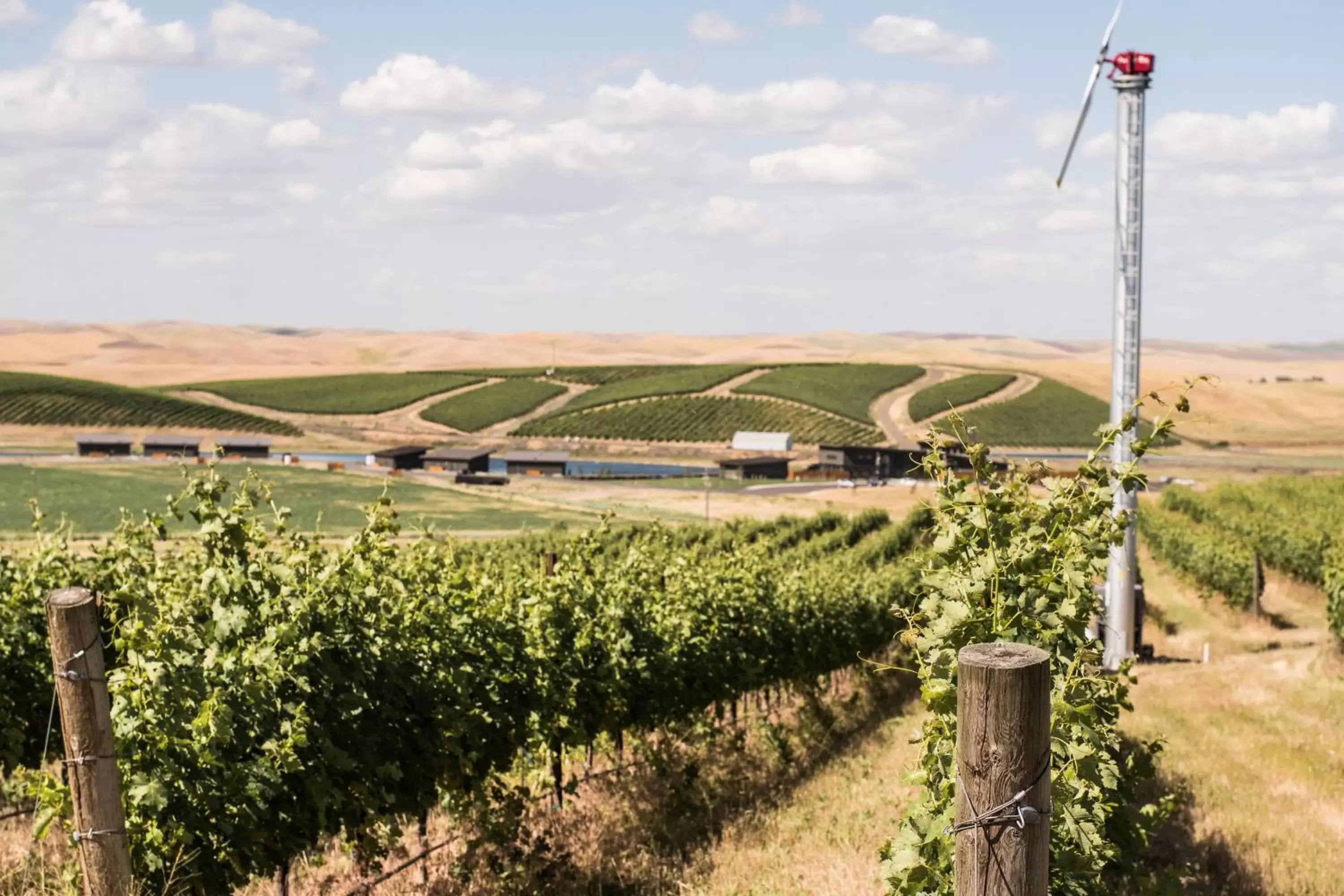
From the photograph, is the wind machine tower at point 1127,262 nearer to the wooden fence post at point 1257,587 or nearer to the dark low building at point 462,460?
the wooden fence post at point 1257,587

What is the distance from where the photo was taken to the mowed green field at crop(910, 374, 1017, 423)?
160 meters

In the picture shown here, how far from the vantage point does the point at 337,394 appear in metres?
189

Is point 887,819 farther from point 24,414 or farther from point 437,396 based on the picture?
point 437,396

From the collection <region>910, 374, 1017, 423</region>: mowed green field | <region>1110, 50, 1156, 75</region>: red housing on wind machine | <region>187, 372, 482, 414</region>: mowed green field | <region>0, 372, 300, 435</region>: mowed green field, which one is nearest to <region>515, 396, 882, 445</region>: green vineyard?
<region>910, 374, 1017, 423</region>: mowed green field

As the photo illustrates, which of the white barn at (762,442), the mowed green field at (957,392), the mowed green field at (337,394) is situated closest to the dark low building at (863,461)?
the white barn at (762,442)

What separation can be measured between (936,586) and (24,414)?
164 metres

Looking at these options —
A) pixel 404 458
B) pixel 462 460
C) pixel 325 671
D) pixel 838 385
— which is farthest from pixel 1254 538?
pixel 838 385

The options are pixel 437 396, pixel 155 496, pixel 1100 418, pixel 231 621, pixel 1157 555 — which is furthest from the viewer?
pixel 437 396

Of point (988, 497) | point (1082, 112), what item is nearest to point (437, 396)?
point (1082, 112)

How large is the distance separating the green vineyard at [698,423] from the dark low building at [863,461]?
65.1ft

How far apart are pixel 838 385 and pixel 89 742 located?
175 m

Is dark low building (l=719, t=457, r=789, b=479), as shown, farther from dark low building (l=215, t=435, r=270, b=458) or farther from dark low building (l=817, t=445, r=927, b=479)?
dark low building (l=215, t=435, r=270, b=458)

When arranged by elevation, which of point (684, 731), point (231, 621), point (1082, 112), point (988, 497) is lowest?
point (684, 731)

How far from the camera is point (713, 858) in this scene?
11.9m
